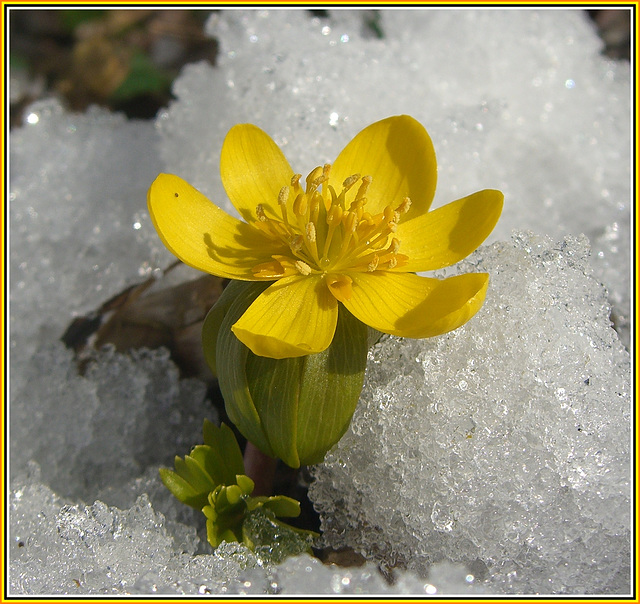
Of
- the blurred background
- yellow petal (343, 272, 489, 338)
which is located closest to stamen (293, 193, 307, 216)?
yellow petal (343, 272, 489, 338)

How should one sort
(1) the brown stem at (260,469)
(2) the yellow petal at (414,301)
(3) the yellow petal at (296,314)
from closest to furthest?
(2) the yellow petal at (414,301), (3) the yellow petal at (296,314), (1) the brown stem at (260,469)

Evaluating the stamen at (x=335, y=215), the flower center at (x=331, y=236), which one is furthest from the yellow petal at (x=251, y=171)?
the stamen at (x=335, y=215)

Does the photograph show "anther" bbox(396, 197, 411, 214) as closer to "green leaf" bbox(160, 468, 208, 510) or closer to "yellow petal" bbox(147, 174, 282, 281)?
"yellow petal" bbox(147, 174, 282, 281)

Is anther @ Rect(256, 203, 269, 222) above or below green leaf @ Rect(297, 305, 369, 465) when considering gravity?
above

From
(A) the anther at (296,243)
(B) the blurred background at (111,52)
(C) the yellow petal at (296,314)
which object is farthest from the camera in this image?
(B) the blurred background at (111,52)

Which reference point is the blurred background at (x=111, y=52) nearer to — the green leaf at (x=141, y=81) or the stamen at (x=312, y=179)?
the green leaf at (x=141, y=81)

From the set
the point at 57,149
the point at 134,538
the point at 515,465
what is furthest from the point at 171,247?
the point at 57,149
